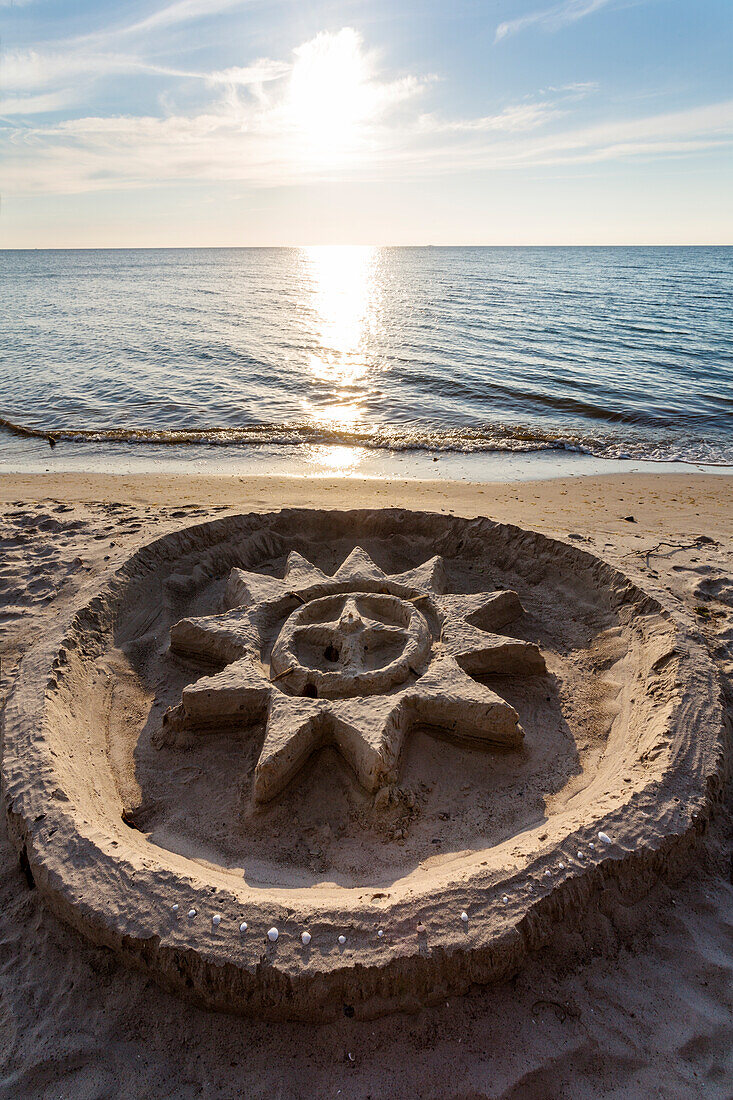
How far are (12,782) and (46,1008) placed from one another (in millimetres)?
1007

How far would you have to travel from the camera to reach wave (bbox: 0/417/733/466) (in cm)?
1009

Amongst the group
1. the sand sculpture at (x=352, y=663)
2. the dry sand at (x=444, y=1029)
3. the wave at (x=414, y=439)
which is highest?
the sand sculpture at (x=352, y=663)

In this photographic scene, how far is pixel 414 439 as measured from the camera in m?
10.8

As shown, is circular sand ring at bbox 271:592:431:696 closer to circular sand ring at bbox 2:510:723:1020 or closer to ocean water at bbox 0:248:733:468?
circular sand ring at bbox 2:510:723:1020

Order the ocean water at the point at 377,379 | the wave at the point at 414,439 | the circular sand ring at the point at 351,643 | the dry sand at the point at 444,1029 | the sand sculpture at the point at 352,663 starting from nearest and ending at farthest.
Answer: the dry sand at the point at 444,1029 → the sand sculpture at the point at 352,663 → the circular sand ring at the point at 351,643 → the wave at the point at 414,439 → the ocean water at the point at 377,379

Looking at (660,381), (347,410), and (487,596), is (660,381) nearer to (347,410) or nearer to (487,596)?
(347,410)

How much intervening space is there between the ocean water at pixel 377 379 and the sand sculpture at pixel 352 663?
625cm

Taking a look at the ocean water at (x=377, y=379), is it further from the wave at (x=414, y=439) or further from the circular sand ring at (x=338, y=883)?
the circular sand ring at (x=338, y=883)

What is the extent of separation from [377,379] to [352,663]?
12475mm

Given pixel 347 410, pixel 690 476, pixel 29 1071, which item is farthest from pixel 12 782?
pixel 347 410

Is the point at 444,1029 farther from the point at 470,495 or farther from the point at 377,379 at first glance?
the point at 377,379

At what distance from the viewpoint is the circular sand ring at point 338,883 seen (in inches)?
79.7

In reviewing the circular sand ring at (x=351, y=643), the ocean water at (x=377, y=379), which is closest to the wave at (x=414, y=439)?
the ocean water at (x=377, y=379)

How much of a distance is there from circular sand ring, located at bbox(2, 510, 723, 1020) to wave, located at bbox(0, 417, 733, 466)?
22.1 feet
